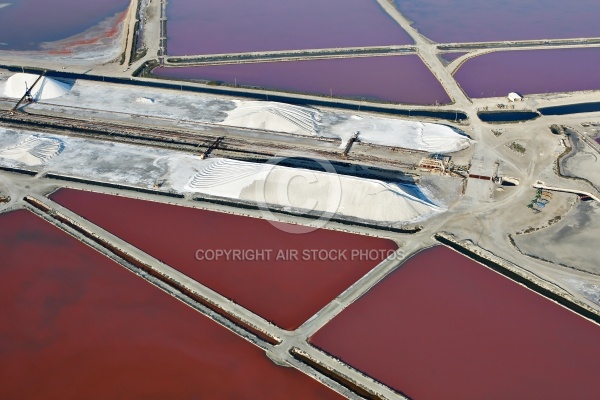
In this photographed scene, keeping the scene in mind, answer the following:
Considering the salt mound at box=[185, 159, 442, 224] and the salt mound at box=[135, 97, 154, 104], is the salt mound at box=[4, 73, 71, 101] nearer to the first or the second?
the salt mound at box=[135, 97, 154, 104]

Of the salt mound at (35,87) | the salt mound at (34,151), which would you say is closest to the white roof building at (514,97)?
the salt mound at (34,151)

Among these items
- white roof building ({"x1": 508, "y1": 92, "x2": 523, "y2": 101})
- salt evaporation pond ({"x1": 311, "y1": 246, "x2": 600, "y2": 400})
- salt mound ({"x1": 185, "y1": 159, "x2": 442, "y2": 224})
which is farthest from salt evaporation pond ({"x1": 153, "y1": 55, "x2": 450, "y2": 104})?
salt evaporation pond ({"x1": 311, "y1": 246, "x2": 600, "y2": 400})

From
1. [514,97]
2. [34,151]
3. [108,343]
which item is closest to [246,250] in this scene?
[108,343]

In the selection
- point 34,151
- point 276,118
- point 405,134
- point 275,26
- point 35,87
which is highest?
point 275,26

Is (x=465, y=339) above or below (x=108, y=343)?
above

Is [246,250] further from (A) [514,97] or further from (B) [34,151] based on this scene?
(A) [514,97]

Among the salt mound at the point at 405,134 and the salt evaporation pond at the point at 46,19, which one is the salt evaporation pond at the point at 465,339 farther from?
the salt evaporation pond at the point at 46,19
